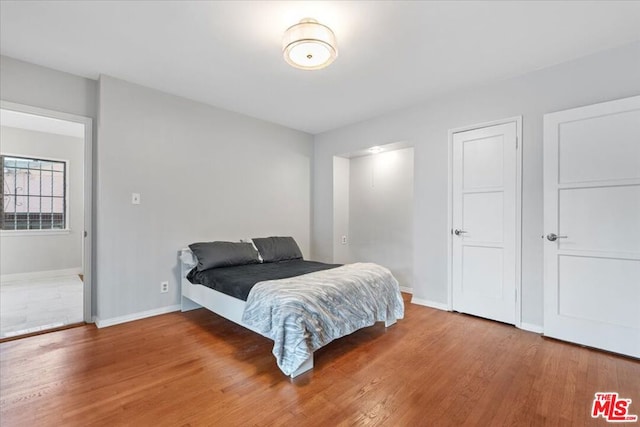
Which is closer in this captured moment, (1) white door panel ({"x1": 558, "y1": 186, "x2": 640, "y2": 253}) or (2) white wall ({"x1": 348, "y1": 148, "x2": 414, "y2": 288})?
(1) white door panel ({"x1": 558, "y1": 186, "x2": 640, "y2": 253})

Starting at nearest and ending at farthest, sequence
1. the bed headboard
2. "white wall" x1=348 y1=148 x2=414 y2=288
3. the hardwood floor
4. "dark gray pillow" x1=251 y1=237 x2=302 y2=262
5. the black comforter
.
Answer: the hardwood floor
the black comforter
the bed headboard
"dark gray pillow" x1=251 y1=237 x2=302 y2=262
"white wall" x1=348 y1=148 x2=414 y2=288

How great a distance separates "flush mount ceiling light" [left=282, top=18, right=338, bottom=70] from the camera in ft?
6.72

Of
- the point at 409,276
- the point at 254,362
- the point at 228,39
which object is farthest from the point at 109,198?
the point at 409,276

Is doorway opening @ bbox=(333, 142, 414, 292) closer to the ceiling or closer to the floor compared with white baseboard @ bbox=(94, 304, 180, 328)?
closer to the ceiling

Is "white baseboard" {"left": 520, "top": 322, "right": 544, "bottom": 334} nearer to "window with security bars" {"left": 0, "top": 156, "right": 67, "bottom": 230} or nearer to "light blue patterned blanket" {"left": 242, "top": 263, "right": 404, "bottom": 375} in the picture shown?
"light blue patterned blanket" {"left": 242, "top": 263, "right": 404, "bottom": 375}

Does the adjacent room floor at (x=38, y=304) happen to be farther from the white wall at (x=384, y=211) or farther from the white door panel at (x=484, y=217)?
the white door panel at (x=484, y=217)

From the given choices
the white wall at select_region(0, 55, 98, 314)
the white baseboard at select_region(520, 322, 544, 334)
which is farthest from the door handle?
the white wall at select_region(0, 55, 98, 314)

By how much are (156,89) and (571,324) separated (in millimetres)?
4767

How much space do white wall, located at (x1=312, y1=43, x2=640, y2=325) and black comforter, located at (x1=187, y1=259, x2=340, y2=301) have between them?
1370mm

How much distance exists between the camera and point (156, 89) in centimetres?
335

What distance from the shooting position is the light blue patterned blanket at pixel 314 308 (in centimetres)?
205

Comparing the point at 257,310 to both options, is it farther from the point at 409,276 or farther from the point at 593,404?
the point at 409,276

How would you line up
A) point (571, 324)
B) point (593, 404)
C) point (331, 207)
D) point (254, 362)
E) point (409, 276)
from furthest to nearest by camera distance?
point (331, 207) → point (409, 276) → point (571, 324) → point (254, 362) → point (593, 404)

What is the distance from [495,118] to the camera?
312 cm
